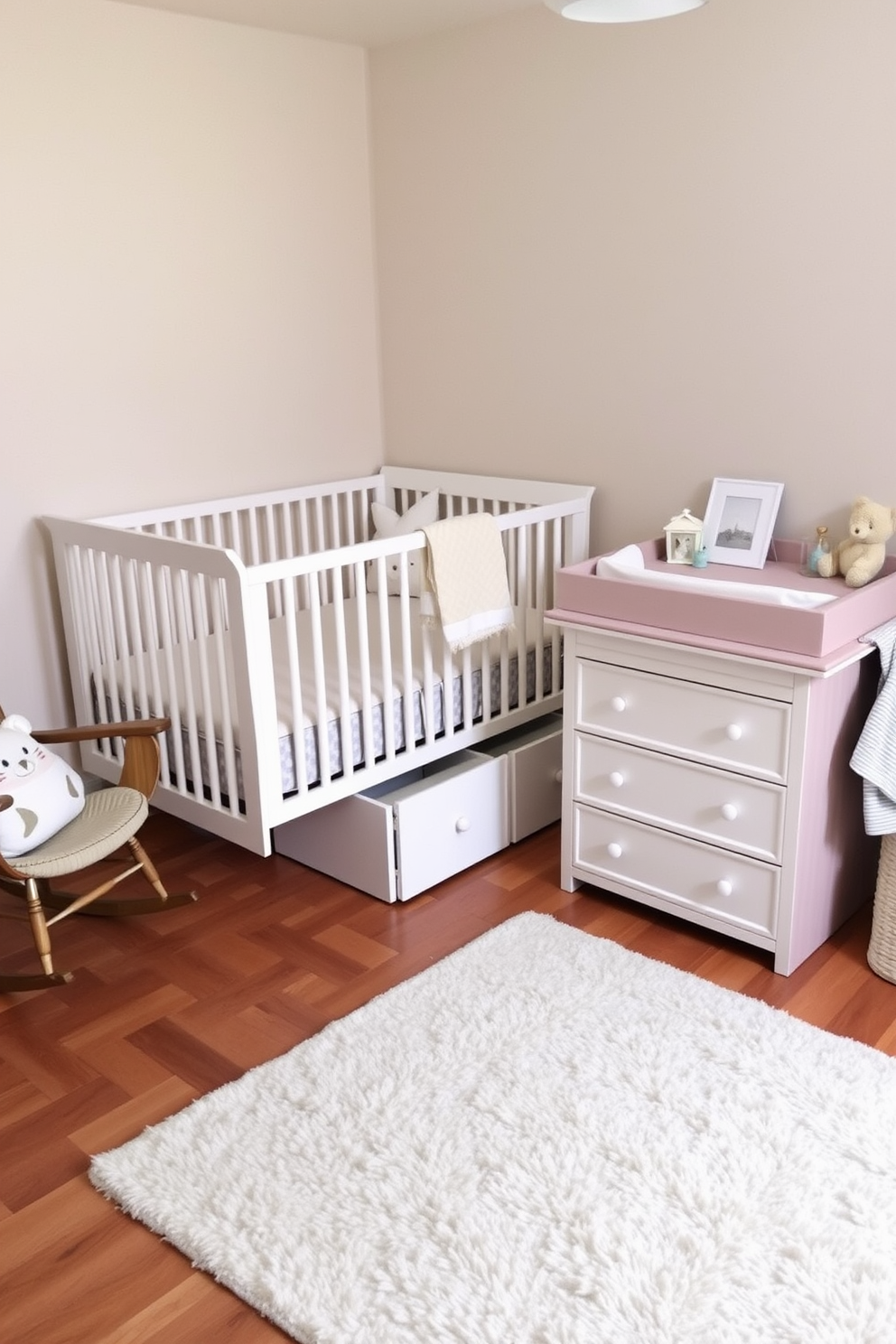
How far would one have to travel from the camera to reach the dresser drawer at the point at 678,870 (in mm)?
2352

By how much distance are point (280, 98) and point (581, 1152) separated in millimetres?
2742

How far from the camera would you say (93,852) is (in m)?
2.33

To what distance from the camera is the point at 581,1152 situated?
183cm

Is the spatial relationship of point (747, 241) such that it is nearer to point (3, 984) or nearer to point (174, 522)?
point (174, 522)

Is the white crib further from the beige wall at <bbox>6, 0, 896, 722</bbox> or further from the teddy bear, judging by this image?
the teddy bear

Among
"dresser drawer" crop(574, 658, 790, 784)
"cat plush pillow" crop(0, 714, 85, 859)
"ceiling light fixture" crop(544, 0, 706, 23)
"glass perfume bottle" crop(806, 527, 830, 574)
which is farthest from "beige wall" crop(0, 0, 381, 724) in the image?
"glass perfume bottle" crop(806, 527, 830, 574)

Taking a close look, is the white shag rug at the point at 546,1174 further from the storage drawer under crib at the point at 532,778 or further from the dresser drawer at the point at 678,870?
the storage drawer under crib at the point at 532,778

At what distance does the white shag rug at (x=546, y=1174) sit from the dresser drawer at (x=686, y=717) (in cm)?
46

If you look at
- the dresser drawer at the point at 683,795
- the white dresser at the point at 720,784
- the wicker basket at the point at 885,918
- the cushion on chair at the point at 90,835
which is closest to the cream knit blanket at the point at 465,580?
the white dresser at the point at 720,784

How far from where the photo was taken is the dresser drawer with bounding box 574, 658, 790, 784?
225 cm

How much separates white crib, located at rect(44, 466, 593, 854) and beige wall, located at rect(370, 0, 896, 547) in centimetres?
26

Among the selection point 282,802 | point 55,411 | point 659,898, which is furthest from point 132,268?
point 659,898

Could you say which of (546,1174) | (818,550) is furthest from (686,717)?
(546,1174)

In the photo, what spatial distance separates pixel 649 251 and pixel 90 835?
188cm
